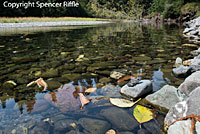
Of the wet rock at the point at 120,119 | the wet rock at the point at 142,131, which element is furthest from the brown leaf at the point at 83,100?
the wet rock at the point at 142,131

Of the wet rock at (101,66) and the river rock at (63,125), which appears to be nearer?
the river rock at (63,125)

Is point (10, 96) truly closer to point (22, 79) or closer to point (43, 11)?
point (22, 79)

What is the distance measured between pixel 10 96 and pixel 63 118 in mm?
937

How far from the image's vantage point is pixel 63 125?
4.70 ft

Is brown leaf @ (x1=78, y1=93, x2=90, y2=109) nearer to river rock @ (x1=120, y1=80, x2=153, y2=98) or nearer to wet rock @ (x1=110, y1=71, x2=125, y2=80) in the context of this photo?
river rock @ (x1=120, y1=80, x2=153, y2=98)

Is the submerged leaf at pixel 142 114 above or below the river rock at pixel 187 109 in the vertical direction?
below

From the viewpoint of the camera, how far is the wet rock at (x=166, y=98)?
1.63 m

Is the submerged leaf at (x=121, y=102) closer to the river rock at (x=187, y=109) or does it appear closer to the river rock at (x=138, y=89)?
the river rock at (x=138, y=89)

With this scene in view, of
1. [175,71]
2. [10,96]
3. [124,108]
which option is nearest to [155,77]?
[175,71]

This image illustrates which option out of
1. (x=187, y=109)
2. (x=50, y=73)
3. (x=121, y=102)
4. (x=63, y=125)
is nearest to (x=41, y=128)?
(x=63, y=125)

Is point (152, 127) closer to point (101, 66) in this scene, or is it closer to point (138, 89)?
point (138, 89)

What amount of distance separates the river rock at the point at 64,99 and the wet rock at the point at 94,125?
269mm

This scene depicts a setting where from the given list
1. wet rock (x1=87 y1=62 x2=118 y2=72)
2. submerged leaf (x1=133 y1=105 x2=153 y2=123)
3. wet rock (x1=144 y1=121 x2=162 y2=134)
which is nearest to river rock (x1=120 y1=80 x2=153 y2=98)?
submerged leaf (x1=133 y1=105 x2=153 y2=123)

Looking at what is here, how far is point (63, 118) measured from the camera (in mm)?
1528
